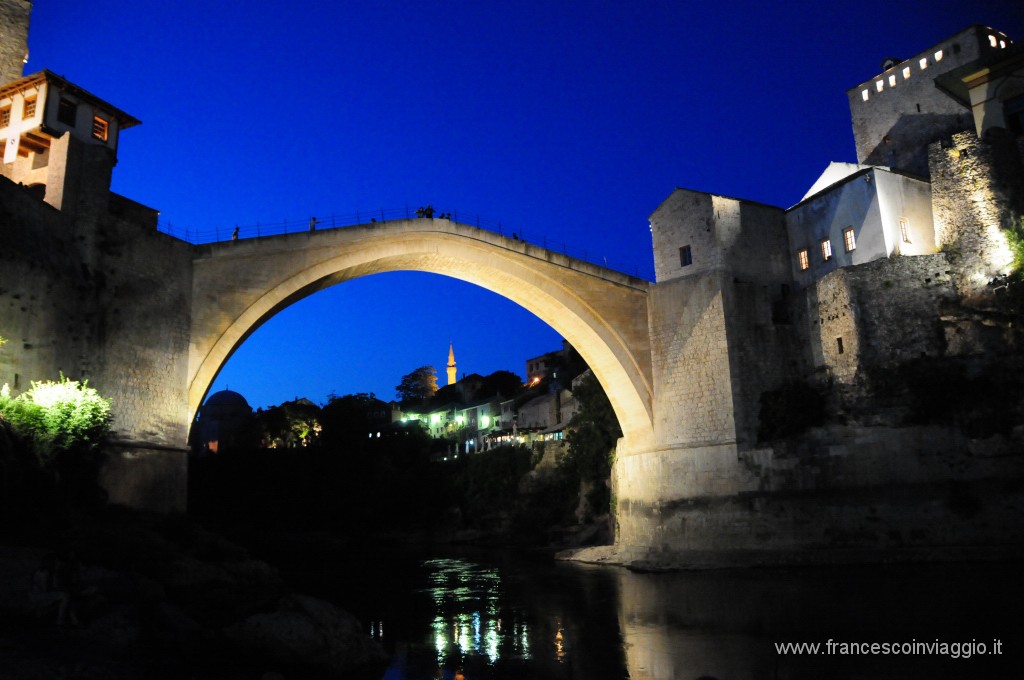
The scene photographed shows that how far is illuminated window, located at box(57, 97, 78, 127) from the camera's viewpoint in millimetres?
19500

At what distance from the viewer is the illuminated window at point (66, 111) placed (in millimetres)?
19500

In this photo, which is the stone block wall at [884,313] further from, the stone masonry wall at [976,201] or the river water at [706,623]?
the river water at [706,623]

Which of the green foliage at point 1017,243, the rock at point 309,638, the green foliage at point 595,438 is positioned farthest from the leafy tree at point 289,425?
the rock at point 309,638

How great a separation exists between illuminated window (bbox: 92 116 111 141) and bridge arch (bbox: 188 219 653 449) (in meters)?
5.66

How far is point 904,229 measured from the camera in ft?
70.4

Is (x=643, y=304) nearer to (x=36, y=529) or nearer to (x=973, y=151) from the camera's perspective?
(x=973, y=151)

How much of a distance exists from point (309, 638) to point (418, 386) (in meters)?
74.3

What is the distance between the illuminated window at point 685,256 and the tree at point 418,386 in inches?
2326

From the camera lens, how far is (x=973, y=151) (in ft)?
66.8

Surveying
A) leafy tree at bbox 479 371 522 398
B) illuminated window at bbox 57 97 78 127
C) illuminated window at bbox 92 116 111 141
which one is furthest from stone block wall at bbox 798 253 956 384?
leafy tree at bbox 479 371 522 398

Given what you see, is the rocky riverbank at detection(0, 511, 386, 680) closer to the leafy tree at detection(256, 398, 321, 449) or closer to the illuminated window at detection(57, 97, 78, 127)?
the illuminated window at detection(57, 97, 78, 127)

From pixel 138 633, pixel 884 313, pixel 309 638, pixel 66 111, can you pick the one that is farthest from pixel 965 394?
pixel 66 111

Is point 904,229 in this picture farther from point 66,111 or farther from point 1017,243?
point 66,111

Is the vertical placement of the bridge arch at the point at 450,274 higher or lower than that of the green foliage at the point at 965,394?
higher
